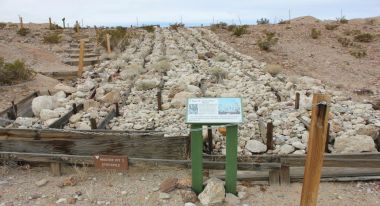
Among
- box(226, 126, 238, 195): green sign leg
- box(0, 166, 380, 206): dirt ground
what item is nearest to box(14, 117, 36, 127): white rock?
box(0, 166, 380, 206): dirt ground

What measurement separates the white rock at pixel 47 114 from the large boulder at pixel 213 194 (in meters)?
4.39

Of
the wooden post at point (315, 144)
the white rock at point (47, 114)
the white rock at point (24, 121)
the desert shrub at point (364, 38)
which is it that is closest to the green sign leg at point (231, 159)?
the wooden post at point (315, 144)

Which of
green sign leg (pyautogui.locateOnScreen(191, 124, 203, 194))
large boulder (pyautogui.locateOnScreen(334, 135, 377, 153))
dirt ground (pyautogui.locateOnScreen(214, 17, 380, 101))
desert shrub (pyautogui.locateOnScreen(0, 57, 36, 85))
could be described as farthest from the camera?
dirt ground (pyautogui.locateOnScreen(214, 17, 380, 101))

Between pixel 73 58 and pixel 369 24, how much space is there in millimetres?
20284

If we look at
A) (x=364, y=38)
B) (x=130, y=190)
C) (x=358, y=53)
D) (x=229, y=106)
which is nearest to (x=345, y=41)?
(x=364, y=38)

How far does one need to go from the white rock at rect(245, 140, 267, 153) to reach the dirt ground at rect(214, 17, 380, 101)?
4.57 m

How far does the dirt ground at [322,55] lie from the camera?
41.3ft

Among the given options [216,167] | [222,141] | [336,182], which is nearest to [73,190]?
[216,167]

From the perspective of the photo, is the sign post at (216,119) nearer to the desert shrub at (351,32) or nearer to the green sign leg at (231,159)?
the green sign leg at (231,159)

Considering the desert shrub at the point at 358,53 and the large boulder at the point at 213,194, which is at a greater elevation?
the desert shrub at the point at 358,53

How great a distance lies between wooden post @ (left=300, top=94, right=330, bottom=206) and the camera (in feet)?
11.2

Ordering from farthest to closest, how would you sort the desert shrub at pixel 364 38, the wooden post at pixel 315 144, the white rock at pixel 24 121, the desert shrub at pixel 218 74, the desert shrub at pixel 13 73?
the desert shrub at pixel 364 38 < the desert shrub at pixel 218 74 < the desert shrub at pixel 13 73 < the white rock at pixel 24 121 < the wooden post at pixel 315 144

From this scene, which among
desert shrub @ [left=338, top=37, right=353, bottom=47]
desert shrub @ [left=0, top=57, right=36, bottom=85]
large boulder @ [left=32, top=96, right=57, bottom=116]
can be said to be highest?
desert shrub @ [left=338, top=37, right=353, bottom=47]

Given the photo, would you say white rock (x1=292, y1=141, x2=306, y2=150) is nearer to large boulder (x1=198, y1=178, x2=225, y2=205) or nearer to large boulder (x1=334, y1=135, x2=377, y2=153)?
large boulder (x1=334, y1=135, x2=377, y2=153)
